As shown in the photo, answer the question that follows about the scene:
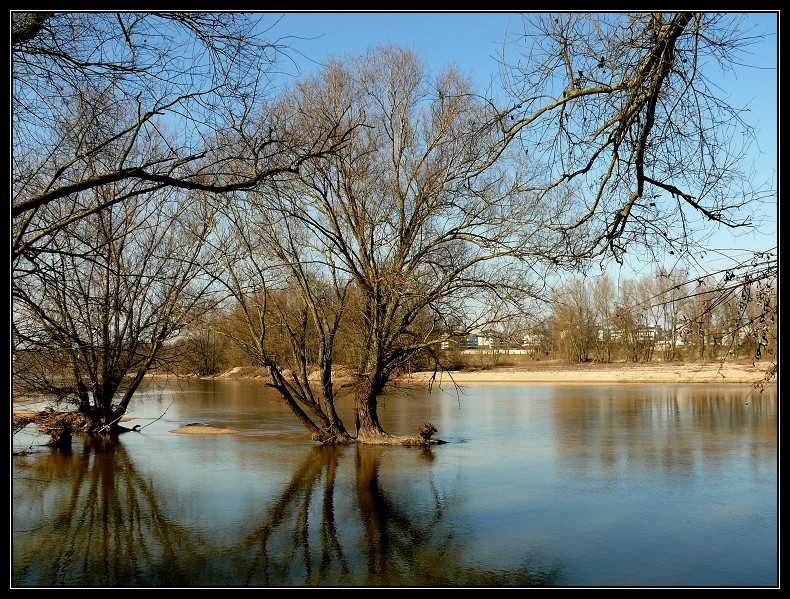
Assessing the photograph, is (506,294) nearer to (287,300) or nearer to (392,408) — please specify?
(287,300)

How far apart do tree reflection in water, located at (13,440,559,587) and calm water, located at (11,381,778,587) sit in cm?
4

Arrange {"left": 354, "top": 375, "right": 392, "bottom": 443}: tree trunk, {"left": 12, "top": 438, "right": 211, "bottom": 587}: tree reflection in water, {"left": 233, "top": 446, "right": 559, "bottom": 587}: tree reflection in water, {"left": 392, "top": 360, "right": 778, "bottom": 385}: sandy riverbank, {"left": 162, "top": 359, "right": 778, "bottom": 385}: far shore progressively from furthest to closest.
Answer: {"left": 162, "top": 359, "right": 778, "bottom": 385}: far shore
{"left": 392, "top": 360, "right": 778, "bottom": 385}: sandy riverbank
{"left": 354, "top": 375, "right": 392, "bottom": 443}: tree trunk
{"left": 12, "top": 438, "right": 211, "bottom": 587}: tree reflection in water
{"left": 233, "top": 446, "right": 559, "bottom": 587}: tree reflection in water

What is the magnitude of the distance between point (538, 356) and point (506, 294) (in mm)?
37451

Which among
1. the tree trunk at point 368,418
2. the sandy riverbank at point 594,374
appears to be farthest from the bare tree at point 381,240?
the sandy riverbank at point 594,374

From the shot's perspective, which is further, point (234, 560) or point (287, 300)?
point (287, 300)

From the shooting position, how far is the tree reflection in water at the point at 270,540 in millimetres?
A: 7660

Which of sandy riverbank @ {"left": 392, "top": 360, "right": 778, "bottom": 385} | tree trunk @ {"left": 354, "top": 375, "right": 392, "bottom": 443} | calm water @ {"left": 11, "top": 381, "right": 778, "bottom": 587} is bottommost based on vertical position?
sandy riverbank @ {"left": 392, "top": 360, "right": 778, "bottom": 385}

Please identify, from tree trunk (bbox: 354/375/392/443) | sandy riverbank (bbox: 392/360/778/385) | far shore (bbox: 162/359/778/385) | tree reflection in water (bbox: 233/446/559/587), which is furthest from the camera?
far shore (bbox: 162/359/778/385)

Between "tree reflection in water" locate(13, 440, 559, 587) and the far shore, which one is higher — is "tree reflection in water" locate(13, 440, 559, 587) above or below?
above

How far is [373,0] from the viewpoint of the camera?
170 inches

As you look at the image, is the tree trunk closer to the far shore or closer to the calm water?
the calm water

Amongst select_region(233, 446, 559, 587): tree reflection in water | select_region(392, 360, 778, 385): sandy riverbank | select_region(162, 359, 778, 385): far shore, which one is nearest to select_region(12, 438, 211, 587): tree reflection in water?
select_region(233, 446, 559, 587): tree reflection in water

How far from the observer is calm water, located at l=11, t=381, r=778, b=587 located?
7.89 m

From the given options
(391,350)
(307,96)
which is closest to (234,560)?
(391,350)
